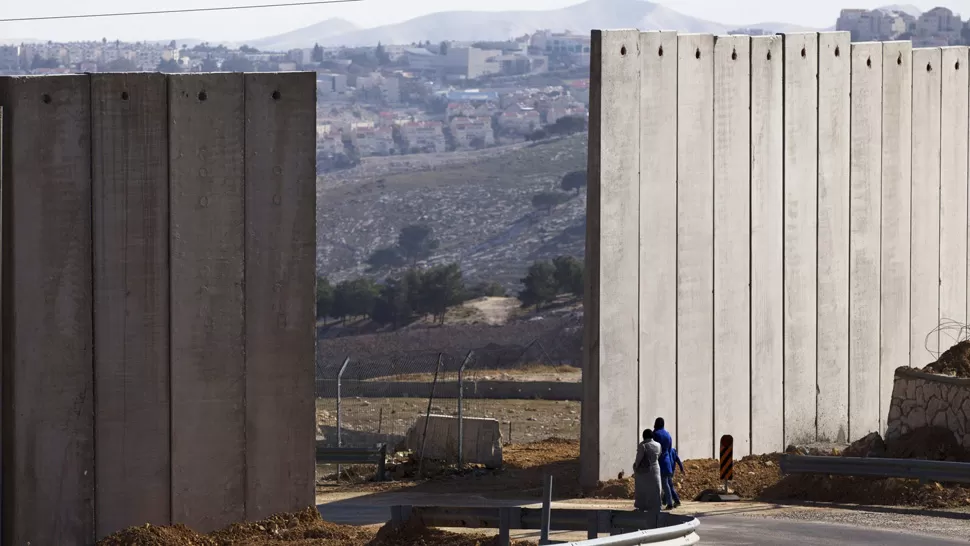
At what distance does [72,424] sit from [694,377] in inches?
363

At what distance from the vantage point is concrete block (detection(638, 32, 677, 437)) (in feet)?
61.6

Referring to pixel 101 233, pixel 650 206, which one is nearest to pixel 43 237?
pixel 101 233

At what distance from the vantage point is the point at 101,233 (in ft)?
41.9

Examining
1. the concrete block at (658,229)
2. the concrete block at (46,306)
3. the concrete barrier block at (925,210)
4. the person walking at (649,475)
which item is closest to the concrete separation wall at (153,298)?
the concrete block at (46,306)

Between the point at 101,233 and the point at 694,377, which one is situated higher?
the point at 101,233

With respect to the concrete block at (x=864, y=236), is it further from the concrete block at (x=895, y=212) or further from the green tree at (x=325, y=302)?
the green tree at (x=325, y=302)

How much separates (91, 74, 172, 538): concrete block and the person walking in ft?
15.7

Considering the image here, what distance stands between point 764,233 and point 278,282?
9.22 m

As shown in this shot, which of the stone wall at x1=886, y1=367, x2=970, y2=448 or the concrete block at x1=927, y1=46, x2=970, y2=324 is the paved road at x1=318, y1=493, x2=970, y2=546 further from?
the concrete block at x1=927, y1=46, x2=970, y2=324

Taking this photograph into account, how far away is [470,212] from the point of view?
137m

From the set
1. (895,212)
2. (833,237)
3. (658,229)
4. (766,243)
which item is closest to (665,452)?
(658,229)

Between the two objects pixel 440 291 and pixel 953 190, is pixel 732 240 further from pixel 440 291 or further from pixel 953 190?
pixel 440 291

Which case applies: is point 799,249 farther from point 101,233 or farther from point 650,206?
point 101,233

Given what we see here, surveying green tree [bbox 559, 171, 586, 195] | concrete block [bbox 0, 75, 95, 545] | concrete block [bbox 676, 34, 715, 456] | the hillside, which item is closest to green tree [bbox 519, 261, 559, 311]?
the hillside
